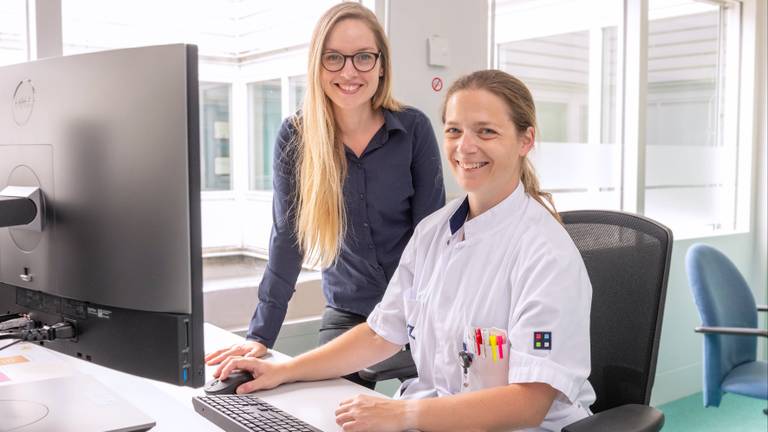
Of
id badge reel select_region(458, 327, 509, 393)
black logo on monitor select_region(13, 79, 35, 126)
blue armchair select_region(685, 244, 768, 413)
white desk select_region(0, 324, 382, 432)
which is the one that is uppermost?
black logo on monitor select_region(13, 79, 35, 126)

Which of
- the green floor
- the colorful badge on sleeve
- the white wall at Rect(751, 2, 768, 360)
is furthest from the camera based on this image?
the white wall at Rect(751, 2, 768, 360)

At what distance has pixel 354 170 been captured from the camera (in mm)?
1953

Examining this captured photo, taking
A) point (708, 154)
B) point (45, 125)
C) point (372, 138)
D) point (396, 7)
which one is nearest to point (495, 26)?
point (396, 7)

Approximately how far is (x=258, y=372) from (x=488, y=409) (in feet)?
1.54

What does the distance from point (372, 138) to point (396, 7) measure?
0.89 m

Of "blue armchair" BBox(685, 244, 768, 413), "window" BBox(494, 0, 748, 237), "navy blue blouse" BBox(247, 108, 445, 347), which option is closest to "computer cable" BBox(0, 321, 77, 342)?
"navy blue blouse" BBox(247, 108, 445, 347)

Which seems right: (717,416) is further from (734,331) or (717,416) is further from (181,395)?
(181,395)

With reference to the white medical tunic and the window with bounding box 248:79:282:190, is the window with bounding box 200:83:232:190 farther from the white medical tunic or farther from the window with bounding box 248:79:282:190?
the white medical tunic

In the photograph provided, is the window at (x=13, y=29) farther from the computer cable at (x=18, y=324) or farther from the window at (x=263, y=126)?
the computer cable at (x=18, y=324)

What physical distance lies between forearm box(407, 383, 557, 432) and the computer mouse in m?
0.37

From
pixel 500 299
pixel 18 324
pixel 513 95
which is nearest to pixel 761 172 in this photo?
pixel 513 95

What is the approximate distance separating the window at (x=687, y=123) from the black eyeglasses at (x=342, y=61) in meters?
2.46

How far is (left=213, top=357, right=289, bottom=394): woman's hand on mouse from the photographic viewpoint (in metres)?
1.36

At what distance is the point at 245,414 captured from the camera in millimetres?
1147
